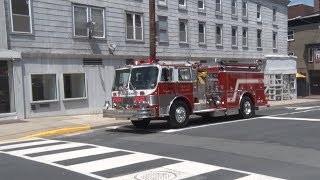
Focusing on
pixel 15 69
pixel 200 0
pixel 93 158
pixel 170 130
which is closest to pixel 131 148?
pixel 93 158

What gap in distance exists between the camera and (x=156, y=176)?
820 cm

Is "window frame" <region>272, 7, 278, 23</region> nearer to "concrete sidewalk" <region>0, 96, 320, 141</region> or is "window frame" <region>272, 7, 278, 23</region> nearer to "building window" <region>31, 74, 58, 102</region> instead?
"building window" <region>31, 74, 58, 102</region>

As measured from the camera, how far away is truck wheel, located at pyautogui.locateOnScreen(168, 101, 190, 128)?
16.1 metres

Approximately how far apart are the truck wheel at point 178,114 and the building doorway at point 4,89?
7.93 metres

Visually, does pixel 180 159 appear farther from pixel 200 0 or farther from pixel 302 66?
pixel 302 66

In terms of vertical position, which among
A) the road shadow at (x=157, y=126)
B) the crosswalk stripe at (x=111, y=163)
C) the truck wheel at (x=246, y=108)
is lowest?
the road shadow at (x=157, y=126)

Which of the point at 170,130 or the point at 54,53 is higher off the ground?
the point at 54,53

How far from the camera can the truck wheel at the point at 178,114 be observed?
16.1 meters

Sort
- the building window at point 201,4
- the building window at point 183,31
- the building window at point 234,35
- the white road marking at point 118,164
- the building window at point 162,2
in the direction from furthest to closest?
the building window at point 234,35 < the building window at point 201,4 < the building window at point 183,31 < the building window at point 162,2 < the white road marking at point 118,164

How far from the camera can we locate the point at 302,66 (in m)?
49.6

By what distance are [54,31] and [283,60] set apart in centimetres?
2336

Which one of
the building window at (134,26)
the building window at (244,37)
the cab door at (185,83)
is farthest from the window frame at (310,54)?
the cab door at (185,83)

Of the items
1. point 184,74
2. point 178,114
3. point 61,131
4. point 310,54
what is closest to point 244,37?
point 310,54

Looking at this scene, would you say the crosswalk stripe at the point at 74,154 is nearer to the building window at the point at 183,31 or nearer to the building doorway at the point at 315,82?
the building window at the point at 183,31
